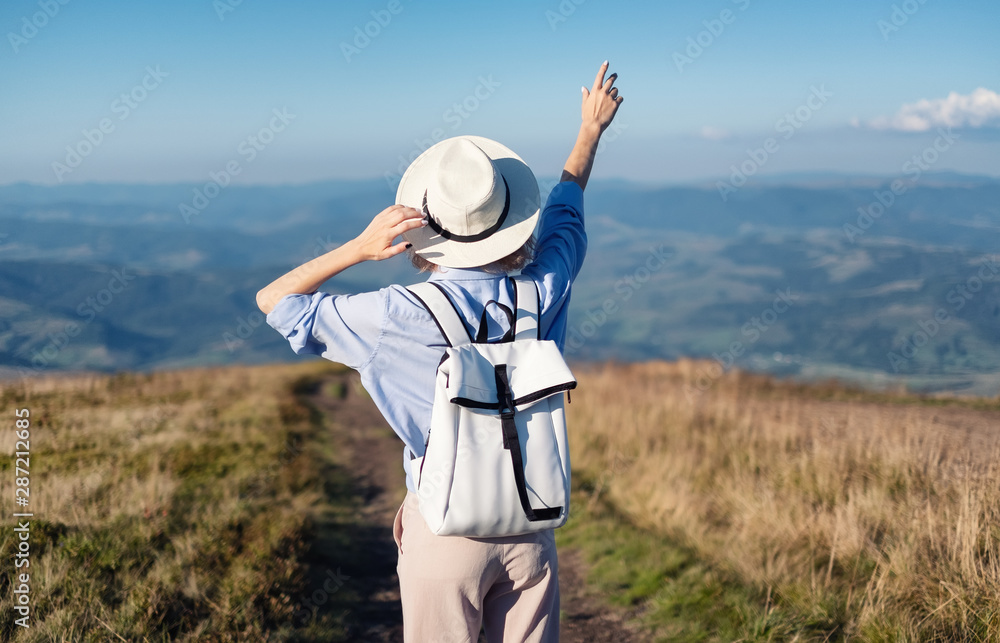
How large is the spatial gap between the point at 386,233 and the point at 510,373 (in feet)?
1.50

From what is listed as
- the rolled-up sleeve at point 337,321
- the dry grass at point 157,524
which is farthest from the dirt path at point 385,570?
the rolled-up sleeve at point 337,321

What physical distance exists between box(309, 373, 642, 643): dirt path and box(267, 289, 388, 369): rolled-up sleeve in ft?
Answer: 8.89

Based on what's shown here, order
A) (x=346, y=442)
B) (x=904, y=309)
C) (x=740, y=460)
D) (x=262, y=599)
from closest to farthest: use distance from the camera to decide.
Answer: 1. (x=262, y=599)
2. (x=740, y=460)
3. (x=346, y=442)
4. (x=904, y=309)

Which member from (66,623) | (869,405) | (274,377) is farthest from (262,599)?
(274,377)

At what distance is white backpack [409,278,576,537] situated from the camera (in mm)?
1601

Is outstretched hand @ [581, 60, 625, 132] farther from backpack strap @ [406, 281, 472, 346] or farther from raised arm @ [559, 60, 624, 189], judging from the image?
backpack strap @ [406, 281, 472, 346]

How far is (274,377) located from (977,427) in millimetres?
12176

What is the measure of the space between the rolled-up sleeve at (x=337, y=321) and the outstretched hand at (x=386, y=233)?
0.10 meters

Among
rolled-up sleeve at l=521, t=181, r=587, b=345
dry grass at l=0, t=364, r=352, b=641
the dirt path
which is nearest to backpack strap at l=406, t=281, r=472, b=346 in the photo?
rolled-up sleeve at l=521, t=181, r=587, b=345

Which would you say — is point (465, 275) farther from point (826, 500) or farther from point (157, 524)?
point (826, 500)

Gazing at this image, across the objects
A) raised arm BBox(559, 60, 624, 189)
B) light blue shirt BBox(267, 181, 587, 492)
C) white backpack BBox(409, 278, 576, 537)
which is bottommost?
white backpack BBox(409, 278, 576, 537)

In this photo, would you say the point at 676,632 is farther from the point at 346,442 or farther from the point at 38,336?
the point at 38,336

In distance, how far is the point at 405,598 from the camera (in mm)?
1803

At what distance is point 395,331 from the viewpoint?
162cm
